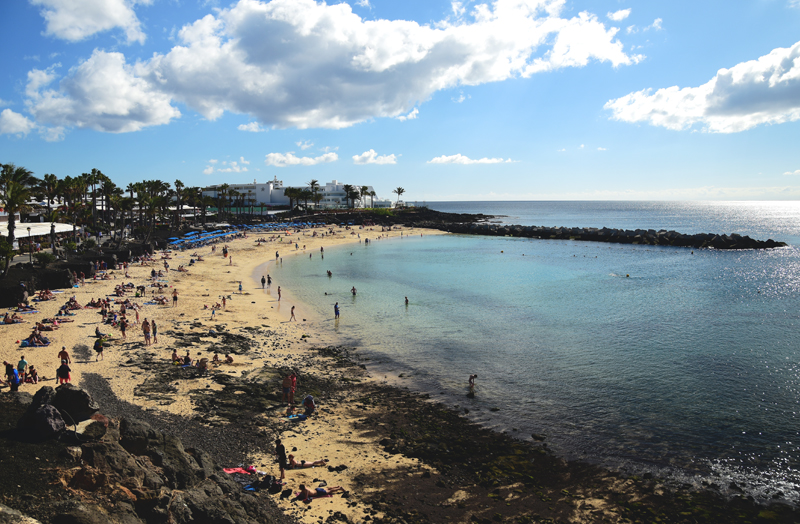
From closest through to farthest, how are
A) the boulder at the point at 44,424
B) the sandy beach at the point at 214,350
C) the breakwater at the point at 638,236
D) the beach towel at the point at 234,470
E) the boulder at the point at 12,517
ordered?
1. the boulder at the point at 12,517
2. the boulder at the point at 44,424
3. the beach towel at the point at 234,470
4. the sandy beach at the point at 214,350
5. the breakwater at the point at 638,236

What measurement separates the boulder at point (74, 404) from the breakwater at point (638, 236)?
91159 mm

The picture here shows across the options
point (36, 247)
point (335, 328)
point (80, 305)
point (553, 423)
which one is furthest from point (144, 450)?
point (36, 247)

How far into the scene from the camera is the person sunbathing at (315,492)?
424 inches

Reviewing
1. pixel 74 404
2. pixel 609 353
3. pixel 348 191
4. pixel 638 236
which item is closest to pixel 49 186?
pixel 74 404

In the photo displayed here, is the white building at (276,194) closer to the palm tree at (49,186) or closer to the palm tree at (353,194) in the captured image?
the palm tree at (353,194)

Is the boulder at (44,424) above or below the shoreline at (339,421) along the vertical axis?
above

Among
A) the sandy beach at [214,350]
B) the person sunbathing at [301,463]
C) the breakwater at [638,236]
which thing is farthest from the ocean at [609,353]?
the breakwater at [638,236]

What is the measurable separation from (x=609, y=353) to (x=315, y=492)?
1901 cm

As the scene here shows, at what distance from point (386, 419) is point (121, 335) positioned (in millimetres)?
15990

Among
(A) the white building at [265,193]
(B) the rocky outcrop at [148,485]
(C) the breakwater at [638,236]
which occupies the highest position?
(A) the white building at [265,193]

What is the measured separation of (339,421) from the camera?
50.5 feet

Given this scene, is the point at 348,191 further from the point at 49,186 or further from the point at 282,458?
the point at 282,458

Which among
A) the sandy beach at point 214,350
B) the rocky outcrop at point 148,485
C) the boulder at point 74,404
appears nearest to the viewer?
the rocky outcrop at point 148,485

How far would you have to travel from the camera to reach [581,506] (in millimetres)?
11500
